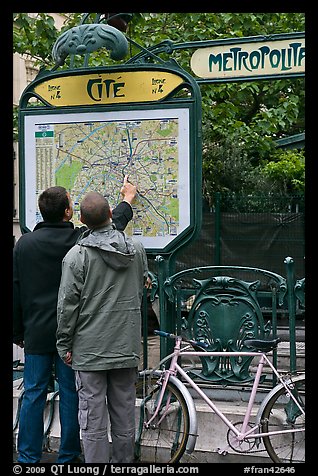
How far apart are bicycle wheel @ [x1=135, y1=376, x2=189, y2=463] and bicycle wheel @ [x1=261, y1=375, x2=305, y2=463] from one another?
628mm

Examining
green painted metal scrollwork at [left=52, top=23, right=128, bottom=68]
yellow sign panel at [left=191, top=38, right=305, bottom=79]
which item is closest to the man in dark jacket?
green painted metal scrollwork at [left=52, top=23, right=128, bottom=68]

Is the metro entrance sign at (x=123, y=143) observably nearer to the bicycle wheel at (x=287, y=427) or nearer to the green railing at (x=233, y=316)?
the green railing at (x=233, y=316)

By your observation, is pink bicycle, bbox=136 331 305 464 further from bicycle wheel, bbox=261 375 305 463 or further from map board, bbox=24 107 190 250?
map board, bbox=24 107 190 250

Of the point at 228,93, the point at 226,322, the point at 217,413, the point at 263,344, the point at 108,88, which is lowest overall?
the point at 217,413

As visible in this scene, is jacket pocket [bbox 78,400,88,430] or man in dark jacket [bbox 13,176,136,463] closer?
jacket pocket [bbox 78,400,88,430]

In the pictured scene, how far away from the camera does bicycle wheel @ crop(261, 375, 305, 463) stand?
16.2 ft

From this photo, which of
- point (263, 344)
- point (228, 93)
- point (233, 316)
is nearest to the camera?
point (263, 344)

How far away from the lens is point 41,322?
487 cm

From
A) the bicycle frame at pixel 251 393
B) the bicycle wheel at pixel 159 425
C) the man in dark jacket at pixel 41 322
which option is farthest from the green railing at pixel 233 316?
the man in dark jacket at pixel 41 322

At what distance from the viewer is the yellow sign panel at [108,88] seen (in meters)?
5.74

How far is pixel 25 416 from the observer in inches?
195

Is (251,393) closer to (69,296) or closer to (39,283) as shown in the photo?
(69,296)

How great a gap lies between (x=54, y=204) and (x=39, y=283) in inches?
23.0

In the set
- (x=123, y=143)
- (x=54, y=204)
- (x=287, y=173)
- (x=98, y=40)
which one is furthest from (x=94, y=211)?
(x=287, y=173)
